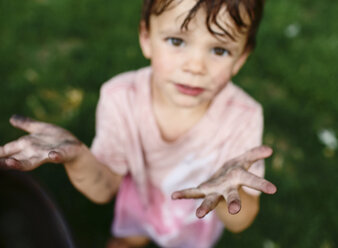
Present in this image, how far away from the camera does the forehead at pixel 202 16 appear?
115 centimetres

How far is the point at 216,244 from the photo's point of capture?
2.09 m

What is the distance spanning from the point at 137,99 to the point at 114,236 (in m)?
0.89

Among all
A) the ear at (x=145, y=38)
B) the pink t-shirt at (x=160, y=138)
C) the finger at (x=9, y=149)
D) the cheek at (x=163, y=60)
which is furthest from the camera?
the pink t-shirt at (x=160, y=138)

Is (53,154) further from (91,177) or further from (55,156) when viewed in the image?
(91,177)

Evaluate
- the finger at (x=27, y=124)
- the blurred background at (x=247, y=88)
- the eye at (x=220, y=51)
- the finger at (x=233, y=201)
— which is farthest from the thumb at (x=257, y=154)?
the blurred background at (x=247, y=88)

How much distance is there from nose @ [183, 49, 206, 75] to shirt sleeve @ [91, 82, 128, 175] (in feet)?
1.19

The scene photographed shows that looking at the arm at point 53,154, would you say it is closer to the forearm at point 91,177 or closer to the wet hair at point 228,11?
the forearm at point 91,177

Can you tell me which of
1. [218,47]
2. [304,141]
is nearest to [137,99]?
[218,47]

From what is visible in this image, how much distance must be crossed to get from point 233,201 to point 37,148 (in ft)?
1.77

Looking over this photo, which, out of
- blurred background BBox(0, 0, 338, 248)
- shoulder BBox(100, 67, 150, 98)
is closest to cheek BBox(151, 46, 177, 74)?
shoulder BBox(100, 67, 150, 98)

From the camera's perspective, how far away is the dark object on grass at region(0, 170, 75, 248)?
1.16m

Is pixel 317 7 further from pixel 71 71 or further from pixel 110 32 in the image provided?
pixel 71 71

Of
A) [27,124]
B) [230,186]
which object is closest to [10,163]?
[27,124]

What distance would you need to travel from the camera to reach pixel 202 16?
3.80 feet
